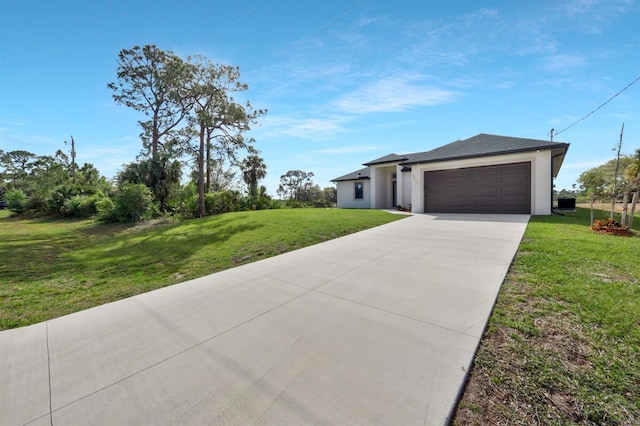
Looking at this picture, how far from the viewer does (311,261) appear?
5328mm

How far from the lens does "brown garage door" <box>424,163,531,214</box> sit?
38.6 ft

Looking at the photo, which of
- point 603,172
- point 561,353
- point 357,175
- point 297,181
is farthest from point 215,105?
point 603,172

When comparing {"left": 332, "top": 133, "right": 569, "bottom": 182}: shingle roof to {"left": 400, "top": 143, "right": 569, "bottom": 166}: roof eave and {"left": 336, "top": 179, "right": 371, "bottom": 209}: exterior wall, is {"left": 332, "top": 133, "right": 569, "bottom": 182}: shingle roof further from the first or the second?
{"left": 336, "top": 179, "right": 371, "bottom": 209}: exterior wall

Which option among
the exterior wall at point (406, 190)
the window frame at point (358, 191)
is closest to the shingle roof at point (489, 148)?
the exterior wall at point (406, 190)

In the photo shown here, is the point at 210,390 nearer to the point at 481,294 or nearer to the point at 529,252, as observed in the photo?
the point at 481,294

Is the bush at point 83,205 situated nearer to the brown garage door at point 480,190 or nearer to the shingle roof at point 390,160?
the shingle roof at point 390,160

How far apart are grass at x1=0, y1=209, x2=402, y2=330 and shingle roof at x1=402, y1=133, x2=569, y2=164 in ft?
18.7

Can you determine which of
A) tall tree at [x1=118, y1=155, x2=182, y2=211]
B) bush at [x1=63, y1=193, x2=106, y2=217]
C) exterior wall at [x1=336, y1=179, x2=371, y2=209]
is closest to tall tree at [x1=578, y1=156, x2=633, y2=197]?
exterior wall at [x1=336, y1=179, x2=371, y2=209]

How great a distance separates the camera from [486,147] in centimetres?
1255

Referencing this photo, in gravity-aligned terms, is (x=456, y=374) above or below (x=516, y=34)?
below

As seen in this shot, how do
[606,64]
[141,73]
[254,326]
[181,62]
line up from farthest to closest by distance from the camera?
[141,73]
[181,62]
[606,64]
[254,326]

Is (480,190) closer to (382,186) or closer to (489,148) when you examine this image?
(489,148)

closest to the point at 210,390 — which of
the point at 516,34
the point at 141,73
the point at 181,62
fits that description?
the point at 516,34

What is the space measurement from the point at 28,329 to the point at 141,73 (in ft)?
86.6
